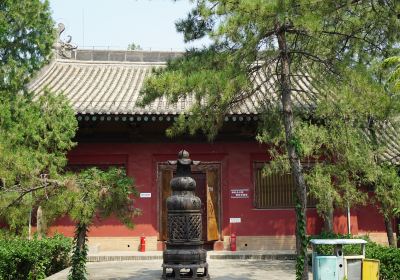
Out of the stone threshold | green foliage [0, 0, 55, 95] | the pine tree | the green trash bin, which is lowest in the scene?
the stone threshold

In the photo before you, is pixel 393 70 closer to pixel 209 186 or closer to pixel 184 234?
pixel 184 234

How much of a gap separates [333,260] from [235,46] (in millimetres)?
3297

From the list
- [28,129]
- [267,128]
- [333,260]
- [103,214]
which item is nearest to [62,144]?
[28,129]

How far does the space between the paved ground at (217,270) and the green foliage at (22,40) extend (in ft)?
12.9

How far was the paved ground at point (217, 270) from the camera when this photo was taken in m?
8.76

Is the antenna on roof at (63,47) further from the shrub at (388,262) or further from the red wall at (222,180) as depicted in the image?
the shrub at (388,262)

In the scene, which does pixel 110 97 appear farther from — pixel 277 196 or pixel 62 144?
pixel 277 196

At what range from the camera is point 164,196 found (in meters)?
12.9

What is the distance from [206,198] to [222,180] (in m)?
0.63

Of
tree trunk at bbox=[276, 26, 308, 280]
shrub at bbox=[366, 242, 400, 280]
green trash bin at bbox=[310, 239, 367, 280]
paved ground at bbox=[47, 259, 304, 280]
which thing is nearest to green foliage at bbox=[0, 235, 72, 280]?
paved ground at bbox=[47, 259, 304, 280]

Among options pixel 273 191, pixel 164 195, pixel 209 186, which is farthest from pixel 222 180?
pixel 164 195

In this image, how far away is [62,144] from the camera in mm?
9836

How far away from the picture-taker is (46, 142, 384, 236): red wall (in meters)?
12.7

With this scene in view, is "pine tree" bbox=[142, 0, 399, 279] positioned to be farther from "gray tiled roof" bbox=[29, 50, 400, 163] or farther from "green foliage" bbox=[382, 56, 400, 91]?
"gray tiled roof" bbox=[29, 50, 400, 163]
